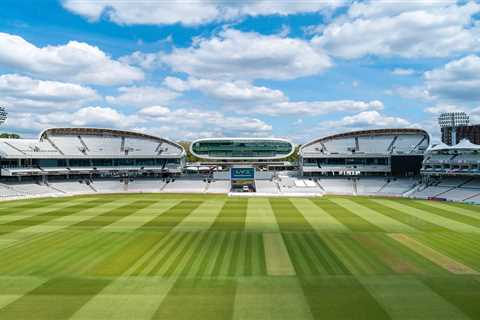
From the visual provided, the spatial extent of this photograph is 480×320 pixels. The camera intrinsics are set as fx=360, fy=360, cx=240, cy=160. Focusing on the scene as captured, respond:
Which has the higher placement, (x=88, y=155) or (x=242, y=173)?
(x=88, y=155)

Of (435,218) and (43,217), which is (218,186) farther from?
(435,218)

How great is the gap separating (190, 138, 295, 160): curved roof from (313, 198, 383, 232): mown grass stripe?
2916cm

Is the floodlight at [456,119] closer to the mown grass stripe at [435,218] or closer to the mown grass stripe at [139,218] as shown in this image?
the mown grass stripe at [435,218]

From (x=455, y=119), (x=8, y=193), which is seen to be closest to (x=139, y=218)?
(x=8, y=193)

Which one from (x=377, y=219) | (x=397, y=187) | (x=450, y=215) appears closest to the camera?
(x=377, y=219)

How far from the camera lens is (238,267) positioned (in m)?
18.7

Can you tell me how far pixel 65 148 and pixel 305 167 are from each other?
44070 millimetres

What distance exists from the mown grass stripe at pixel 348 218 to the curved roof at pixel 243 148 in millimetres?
29163

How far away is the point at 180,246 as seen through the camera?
23.2 m

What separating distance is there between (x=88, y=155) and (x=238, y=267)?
175 ft

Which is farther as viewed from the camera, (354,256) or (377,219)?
(377,219)

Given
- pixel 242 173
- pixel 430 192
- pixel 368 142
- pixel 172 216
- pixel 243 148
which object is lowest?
pixel 172 216

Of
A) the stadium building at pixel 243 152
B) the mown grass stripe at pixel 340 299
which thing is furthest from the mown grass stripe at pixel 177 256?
the stadium building at pixel 243 152

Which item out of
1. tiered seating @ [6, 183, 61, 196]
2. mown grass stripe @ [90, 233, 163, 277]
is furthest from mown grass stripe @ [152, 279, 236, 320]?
tiered seating @ [6, 183, 61, 196]
